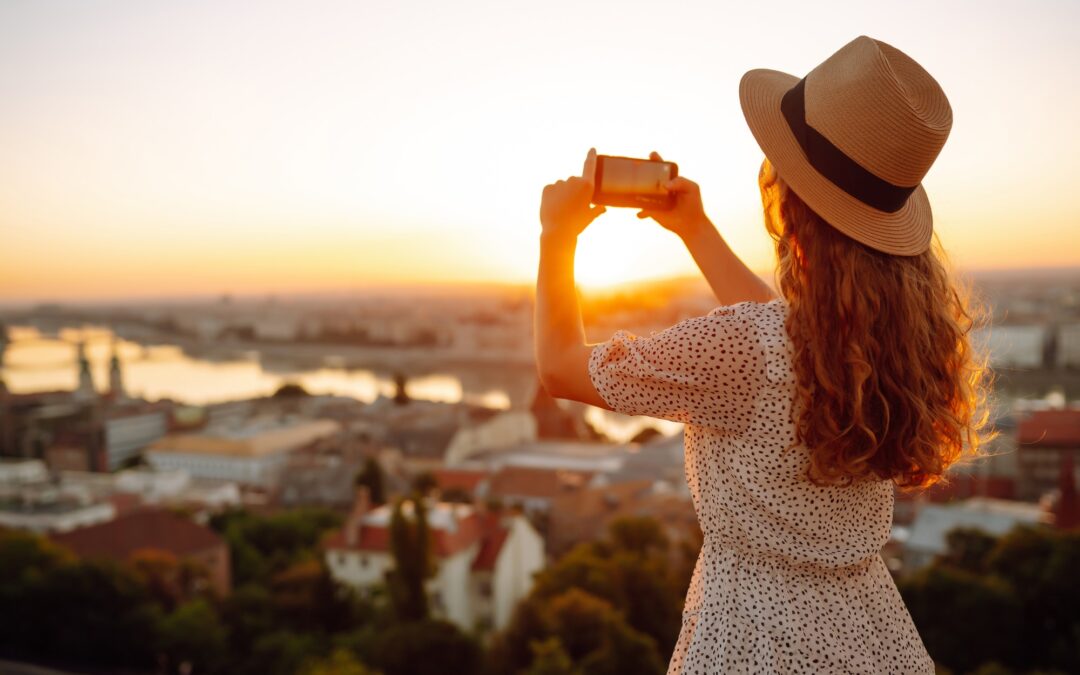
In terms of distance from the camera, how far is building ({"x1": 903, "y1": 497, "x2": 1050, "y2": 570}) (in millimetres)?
7141

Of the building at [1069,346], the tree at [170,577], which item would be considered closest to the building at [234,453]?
the tree at [170,577]

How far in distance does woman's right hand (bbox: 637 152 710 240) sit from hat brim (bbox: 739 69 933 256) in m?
0.11

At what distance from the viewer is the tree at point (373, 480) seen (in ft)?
36.9

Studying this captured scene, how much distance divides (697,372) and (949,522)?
7.95 metres

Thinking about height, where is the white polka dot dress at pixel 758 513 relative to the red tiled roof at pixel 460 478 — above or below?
above

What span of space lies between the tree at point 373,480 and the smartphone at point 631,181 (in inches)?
433

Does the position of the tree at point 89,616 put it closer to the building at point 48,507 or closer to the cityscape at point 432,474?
the cityscape at point 432,474

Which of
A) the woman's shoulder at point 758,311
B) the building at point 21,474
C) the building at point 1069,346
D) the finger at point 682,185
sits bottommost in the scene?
the building at point 21,474

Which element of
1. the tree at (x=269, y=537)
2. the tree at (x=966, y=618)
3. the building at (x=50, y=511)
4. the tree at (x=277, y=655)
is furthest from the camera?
the building at (x=50, y=511)

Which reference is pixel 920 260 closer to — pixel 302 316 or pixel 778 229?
pixel 778 229

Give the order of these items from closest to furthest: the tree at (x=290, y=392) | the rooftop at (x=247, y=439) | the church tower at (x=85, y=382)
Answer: the rooftop at (x=247, y=439) → the church tower at (x=85, y=382) → the tree at (x=290, y=392)

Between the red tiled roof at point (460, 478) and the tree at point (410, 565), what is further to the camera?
the red tiled roof at point (460, 478)

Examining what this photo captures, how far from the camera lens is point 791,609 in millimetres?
507

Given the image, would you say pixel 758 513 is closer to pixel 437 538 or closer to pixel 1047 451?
pixel 437 538
